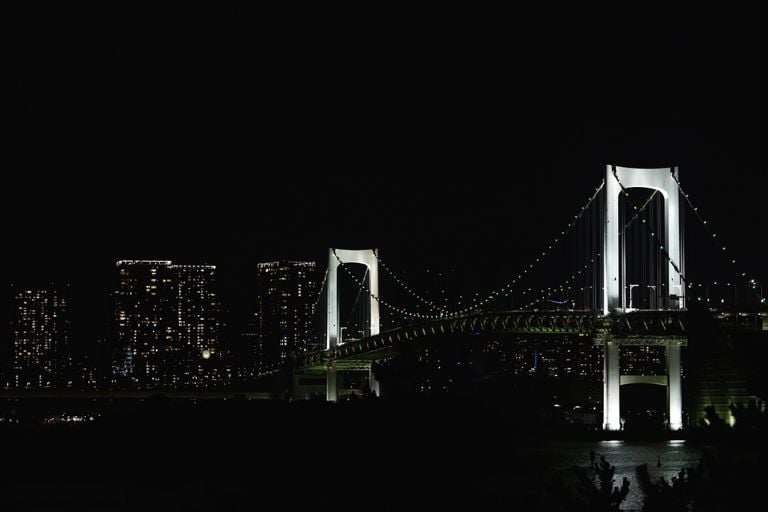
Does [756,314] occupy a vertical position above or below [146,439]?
above

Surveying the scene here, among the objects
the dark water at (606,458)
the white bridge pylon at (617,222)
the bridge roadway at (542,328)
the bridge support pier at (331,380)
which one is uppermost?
the white bridge pylon at (617,222)

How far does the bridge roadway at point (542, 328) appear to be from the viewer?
165ft

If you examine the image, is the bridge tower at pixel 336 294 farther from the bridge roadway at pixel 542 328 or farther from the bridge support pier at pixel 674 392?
the bridge support pier at pixel 674 392

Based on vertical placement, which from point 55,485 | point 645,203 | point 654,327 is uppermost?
point 645,203

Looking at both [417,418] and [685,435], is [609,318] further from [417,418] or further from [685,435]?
[417,418]

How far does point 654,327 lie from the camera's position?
50.4m

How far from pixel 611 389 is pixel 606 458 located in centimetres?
976

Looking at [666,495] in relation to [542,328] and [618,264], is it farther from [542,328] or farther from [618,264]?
[542,328]

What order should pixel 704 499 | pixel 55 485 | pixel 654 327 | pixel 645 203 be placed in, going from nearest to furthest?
pixel 704 499 < pixel 55 485 < pixel 654 327 < pixel 645 203

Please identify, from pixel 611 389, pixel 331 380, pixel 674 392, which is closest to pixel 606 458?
pixel 611 389

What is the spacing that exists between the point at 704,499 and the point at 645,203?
41.2 meters

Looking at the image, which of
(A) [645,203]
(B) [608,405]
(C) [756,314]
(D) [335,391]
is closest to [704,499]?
(C) [756,314]

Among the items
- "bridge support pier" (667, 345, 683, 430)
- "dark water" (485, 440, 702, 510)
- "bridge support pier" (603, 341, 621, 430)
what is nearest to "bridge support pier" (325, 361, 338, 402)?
"dark water" (485, 440, 702, 510)

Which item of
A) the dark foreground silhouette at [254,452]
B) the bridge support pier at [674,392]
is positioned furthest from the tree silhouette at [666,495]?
the bridge support pier at [674,392]
